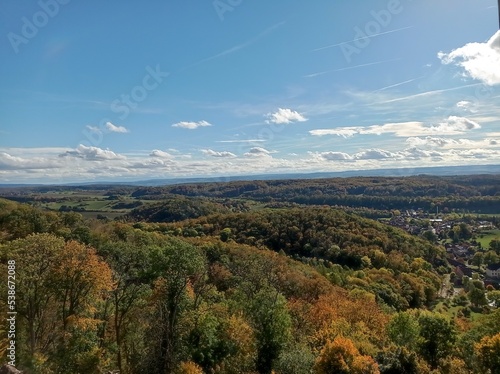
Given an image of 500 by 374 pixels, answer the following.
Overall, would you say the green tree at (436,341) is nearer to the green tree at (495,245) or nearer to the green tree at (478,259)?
the green tree at (478,259)

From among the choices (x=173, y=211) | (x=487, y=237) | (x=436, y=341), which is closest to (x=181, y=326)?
(x=436, y=341)

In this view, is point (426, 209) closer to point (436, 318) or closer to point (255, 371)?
point (436, 318)

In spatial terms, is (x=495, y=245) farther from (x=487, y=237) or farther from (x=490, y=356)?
(x=490, y=356)

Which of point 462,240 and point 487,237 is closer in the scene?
point 487,237

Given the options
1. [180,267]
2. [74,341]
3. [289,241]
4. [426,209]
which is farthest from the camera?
[426,209]

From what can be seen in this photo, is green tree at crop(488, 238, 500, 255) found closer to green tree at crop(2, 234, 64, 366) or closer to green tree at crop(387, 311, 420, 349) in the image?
green tree at crop(387, 311, 420, 349)

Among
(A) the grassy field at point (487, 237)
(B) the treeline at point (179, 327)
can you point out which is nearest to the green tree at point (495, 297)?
(B) the treeline at point (179, 327)

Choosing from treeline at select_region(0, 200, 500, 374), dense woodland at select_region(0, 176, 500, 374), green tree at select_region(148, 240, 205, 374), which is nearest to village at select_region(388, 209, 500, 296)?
dense woodland at select_region(0, 176, 500, 374)

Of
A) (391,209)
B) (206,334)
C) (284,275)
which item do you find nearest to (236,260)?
(284,275)

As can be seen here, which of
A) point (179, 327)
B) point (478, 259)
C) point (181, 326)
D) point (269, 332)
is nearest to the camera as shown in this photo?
point (179, 327)
